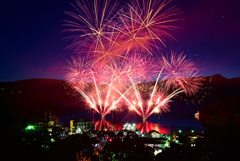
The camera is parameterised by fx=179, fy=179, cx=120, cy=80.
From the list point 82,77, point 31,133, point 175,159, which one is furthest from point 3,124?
point 82,77

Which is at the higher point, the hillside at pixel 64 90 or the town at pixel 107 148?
the hillside at pixel 64 90

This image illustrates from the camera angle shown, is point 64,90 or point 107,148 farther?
point 64,90

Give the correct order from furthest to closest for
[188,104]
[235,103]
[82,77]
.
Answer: [188,104] < [82,77] < [235,103]

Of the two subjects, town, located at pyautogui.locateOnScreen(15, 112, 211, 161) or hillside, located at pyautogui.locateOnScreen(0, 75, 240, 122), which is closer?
town, located at pyautogui.locateOnScreen(15, 112, 211, 161)

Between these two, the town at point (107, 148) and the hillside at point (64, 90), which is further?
the hillside at point (64, 90)

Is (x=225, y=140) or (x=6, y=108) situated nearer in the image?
(x=225, y=140)

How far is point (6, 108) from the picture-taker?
16.0 ft

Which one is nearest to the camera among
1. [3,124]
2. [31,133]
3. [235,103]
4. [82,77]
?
[3,124]

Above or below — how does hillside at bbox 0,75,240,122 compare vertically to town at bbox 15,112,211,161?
above

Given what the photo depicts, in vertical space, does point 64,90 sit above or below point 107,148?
above

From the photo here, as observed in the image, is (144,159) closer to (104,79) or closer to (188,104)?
(104,79)

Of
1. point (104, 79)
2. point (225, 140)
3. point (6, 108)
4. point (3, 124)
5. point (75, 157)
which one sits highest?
Result: point (104, 79)

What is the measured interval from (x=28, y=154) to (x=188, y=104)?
98.9m

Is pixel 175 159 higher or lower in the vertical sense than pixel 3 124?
lower
